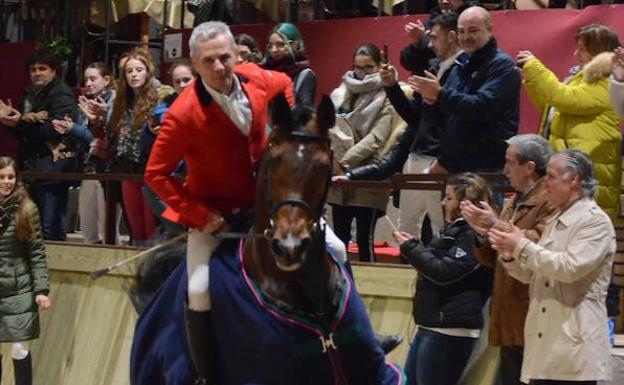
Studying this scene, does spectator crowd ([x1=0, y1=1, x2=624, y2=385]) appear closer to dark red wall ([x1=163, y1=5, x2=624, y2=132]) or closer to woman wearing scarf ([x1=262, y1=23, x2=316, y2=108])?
woman wearing scarf ([x1=262, y1=23, x2=316, y2=108])

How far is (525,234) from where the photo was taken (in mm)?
6910

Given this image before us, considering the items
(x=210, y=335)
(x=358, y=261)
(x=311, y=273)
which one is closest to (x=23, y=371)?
(x=358, y=261)

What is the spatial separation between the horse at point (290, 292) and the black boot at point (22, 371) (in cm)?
429

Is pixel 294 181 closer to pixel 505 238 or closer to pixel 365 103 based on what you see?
pixel 505 238

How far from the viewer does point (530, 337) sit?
6605mm

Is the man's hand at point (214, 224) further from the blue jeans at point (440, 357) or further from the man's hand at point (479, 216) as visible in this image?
the blue jeans at point (440, 357)

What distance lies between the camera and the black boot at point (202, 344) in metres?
6.14

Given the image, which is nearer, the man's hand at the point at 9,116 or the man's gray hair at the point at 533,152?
the man's gray hair at the point at 533,152

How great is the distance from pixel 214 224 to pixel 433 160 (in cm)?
300

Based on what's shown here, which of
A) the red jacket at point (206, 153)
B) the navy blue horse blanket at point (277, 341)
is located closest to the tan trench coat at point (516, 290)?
the navy blue horse blanket at point (277, 341)

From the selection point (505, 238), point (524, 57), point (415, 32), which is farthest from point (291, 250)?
point (415, 32)

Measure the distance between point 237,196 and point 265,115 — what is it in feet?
1.33

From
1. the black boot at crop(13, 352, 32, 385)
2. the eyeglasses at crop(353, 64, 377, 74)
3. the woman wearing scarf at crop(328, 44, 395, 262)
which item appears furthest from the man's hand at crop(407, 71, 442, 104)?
the black boot at crop(13, 352, 32, 385)

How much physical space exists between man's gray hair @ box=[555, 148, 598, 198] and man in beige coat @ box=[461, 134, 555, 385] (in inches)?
14.0
